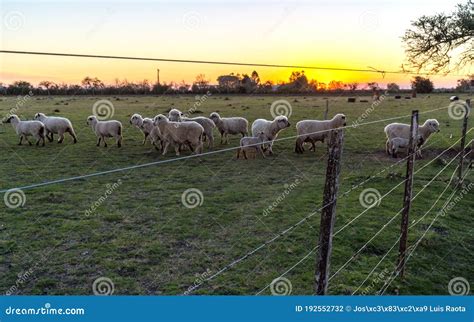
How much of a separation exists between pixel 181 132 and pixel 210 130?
6.71 ft

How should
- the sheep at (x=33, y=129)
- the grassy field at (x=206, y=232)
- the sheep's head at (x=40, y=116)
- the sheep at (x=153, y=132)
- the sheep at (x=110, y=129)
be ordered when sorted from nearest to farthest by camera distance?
the grassy field at (x=206, y=232) < the sheep at (x=153, y=132) < the sheep at (x=110, y=129) < the sheep at (x=33, y=129) < the sheep's head at (x=40, y=116)

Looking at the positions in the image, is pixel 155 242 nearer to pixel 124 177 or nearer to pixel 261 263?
pixel 261 263

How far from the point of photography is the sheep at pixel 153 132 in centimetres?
1459

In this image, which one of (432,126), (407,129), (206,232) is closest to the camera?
(206,232)

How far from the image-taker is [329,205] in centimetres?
313

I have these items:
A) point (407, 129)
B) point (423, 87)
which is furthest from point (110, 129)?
point (423, 87)

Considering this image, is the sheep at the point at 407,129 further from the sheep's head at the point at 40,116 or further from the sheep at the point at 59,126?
the sheep's head at the point at 40,116

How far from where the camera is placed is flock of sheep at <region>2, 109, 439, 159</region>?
1384cm

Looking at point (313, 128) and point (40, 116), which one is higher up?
point (40, 116)

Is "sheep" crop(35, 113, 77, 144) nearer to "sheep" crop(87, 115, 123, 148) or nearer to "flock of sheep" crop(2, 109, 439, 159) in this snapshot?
"flock of sheep" crop(2, 109, 439, 159)

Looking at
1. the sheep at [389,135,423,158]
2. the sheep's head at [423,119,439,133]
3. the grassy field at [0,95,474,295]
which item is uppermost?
the sheep's head at [423,119,439,133]

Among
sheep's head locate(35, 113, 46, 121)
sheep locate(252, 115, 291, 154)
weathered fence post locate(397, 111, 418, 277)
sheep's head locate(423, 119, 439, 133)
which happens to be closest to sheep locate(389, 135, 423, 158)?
sheep's head locate(423, 119, 439, 133)

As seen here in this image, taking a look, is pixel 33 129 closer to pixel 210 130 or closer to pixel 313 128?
pixel 210 130

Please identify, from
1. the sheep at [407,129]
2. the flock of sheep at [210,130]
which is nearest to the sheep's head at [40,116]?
the flock of sheep at [210,130]
